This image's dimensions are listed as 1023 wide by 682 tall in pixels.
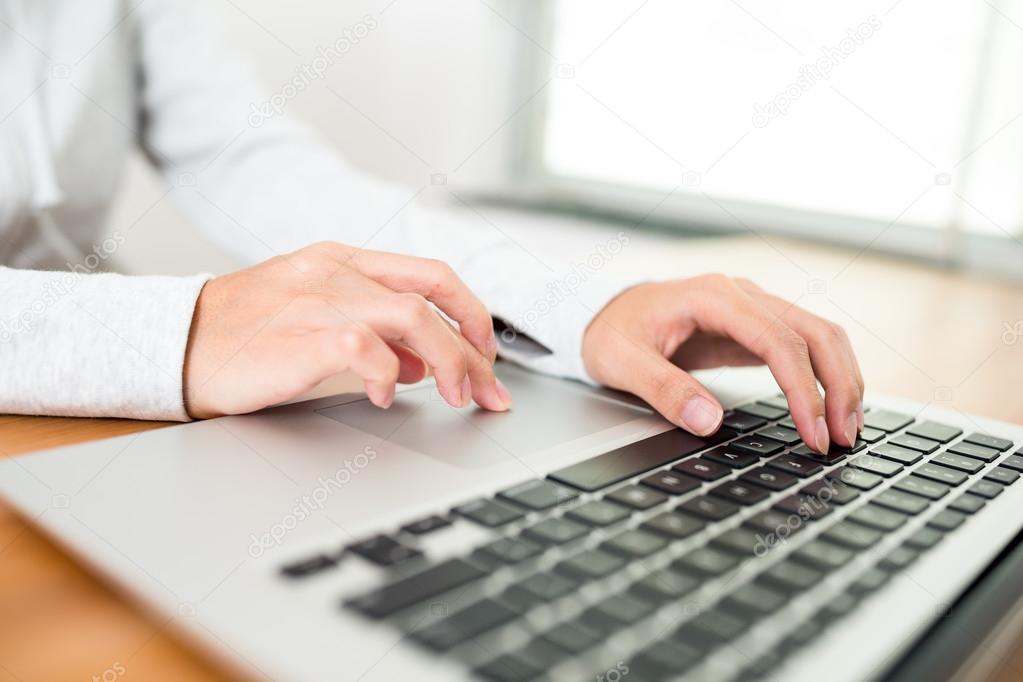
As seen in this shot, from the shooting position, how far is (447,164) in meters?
2.51

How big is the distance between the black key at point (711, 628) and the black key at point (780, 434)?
0.94ft

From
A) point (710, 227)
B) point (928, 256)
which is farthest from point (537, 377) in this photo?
point (710, 227)

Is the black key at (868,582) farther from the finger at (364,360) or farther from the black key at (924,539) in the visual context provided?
the finger at (364,360)

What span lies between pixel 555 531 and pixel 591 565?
38 mm

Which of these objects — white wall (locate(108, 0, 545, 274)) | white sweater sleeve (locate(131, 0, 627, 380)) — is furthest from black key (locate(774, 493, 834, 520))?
white wall (locate(108, 0, 545, 274))

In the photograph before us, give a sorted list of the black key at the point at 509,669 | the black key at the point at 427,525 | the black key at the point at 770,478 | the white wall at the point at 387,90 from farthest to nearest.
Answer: the white wall at the point at 387,90, the black key at the point at 770,478, the black key at the point at 427,525, the black key at the point at 509,669

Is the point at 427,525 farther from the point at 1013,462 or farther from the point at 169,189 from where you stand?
the point at 169,189

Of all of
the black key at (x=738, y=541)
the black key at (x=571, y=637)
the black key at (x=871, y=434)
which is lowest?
the black key at (x=571, y=637)

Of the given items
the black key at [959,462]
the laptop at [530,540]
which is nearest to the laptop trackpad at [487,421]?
the laptop at [530,540]

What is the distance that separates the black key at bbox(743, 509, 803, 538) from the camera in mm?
421

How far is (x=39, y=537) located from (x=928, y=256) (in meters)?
1.58

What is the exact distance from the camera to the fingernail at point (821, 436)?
575mm

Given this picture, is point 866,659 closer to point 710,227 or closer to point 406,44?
point 710,227

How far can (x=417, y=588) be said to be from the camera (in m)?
0.33
